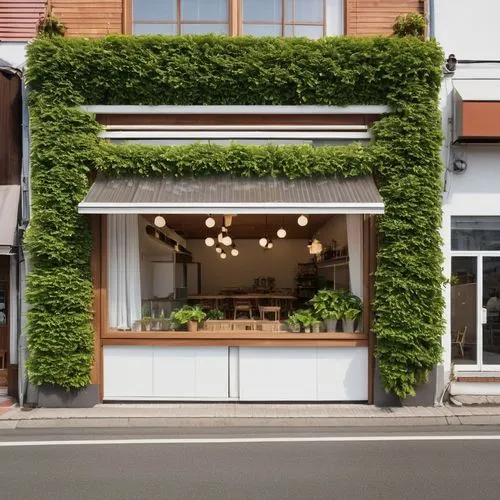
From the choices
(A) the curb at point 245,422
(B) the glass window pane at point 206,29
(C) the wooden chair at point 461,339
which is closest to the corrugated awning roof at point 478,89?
(C) the wooden chair at point 461,339

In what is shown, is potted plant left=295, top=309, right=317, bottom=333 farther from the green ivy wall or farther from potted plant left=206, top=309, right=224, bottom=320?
potted plant left=206, top=309, right=224, bottom=320

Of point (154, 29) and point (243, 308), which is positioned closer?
point (154, 29)

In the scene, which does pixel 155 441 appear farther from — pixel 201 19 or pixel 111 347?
pixel 201 19

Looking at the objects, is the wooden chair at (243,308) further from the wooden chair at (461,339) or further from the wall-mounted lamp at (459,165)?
the wall-mounted lamp at (459,165)

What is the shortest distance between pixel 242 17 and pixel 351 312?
506 cm

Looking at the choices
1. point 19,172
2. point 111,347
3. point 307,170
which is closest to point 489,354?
point 307,170

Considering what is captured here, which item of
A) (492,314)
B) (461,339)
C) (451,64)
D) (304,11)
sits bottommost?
(461,339)

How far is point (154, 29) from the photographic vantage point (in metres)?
9.48

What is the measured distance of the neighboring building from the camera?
9148 millimetres

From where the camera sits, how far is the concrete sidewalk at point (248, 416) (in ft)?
26.0

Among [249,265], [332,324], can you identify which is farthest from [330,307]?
[249,265]

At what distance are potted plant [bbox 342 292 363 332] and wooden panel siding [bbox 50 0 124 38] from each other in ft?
18.3

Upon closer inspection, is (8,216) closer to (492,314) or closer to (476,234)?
(476,234)

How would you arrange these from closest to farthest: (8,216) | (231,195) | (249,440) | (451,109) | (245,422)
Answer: (249,440)
(245,422)
(231,195)
(8,216)
(451,109)
